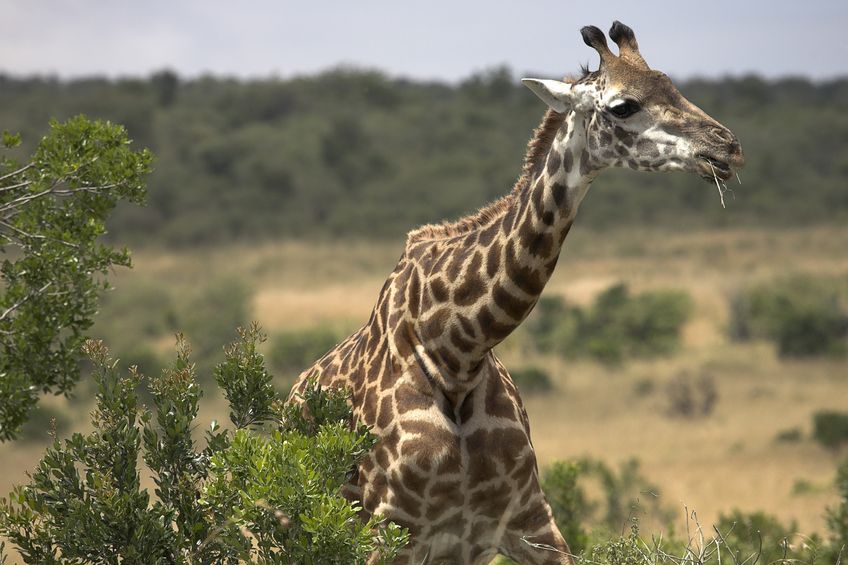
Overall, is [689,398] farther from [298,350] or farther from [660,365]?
[298,350]

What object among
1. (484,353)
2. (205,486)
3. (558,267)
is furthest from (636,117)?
(558,267)

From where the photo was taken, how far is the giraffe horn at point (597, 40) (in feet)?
17.2

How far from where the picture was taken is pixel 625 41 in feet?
17.4

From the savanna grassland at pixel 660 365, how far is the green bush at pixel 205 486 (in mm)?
1988

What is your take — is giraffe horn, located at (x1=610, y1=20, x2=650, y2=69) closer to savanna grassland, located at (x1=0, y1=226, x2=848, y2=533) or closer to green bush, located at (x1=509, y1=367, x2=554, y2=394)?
savanna grassland, located at (x1=0, y1=226, x2=848, y2=533)

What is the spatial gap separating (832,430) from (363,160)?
36.8m

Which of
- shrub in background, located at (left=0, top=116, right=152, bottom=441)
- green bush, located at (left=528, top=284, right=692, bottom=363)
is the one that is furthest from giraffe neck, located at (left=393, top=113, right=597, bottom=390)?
green bush, located at (left=528, top=284, right=692, bottom=363)

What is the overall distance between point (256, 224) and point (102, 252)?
39.1 metres

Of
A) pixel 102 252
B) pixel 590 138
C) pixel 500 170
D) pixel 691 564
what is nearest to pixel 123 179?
pixel 102 252

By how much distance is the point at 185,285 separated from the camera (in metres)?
36.1

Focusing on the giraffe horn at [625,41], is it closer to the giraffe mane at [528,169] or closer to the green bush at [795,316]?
the giraffe mane at [528,169]

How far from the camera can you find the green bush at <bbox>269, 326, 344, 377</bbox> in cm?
2359

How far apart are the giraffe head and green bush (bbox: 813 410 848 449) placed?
1430 centimetres

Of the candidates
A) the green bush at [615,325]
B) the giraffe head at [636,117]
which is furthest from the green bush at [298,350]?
the giraffe head at [636,117]
